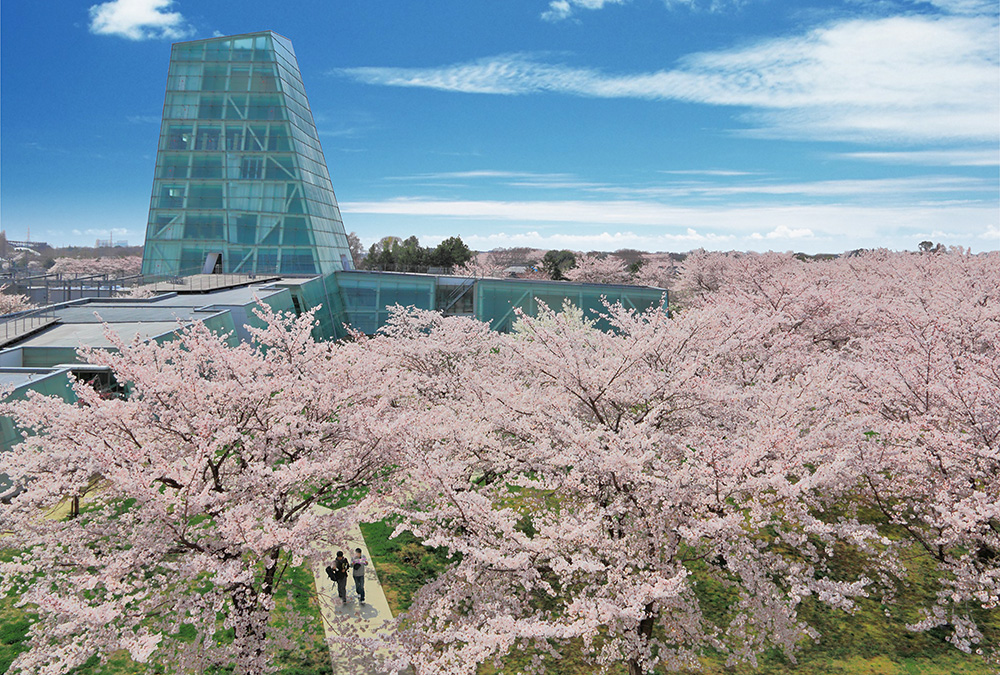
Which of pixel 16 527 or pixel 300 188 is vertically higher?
pixel 300 188

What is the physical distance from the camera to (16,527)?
28.9ft

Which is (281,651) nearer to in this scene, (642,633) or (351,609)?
(351,609)

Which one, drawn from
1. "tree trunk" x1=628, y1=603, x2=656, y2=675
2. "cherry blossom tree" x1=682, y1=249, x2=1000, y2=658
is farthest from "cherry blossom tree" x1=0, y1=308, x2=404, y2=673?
"cherry blossom tree" x1=682, y1=249, x2=1000, y2=658

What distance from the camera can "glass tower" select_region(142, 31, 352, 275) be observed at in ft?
147

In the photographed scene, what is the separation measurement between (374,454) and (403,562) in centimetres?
528

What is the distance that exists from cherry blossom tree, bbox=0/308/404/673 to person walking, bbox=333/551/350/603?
200 cm

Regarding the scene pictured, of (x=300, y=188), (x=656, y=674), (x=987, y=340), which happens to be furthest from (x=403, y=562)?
(x=300, y=188)

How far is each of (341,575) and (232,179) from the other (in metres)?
40.5

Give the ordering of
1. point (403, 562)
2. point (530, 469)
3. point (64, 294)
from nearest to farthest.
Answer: point (530, 469)
point (403, 562)
point (64, 294)

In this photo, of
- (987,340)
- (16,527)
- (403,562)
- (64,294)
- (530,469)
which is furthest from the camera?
(64,294)

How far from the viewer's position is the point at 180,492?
814cm

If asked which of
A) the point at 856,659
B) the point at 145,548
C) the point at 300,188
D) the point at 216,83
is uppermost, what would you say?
the point at 216,83

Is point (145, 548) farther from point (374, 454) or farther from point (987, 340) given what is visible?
point (987, 340)

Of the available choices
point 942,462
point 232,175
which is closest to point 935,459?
point 942,462
